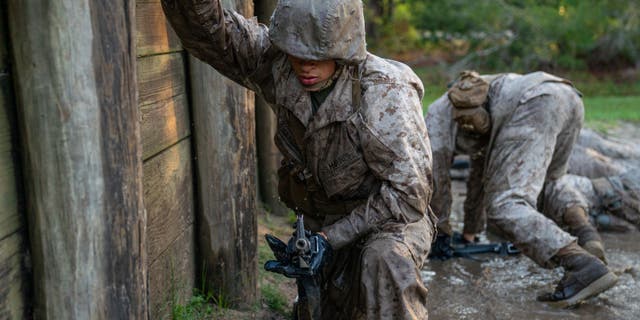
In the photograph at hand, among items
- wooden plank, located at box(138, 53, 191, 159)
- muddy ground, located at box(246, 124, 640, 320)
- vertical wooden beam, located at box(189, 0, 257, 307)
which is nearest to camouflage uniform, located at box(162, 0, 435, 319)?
wooden plank, located at box(138, 53, 191, 159)

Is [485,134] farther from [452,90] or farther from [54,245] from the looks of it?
[54,245]

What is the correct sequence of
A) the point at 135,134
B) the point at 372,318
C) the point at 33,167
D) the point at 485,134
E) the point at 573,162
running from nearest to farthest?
the point at 33,167 < the point at 135,134 < the point at 372,318 < the point at 485,134 < the point at 573,162

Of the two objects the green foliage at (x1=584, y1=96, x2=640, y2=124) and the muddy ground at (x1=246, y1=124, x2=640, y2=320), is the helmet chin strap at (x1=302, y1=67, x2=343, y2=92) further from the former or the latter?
the green foliage at (x1=584, y1=96, x2=640, y2=124)

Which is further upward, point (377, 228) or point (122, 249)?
point (122, 249)

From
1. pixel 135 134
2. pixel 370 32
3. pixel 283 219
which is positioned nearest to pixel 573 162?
pixel 283 219

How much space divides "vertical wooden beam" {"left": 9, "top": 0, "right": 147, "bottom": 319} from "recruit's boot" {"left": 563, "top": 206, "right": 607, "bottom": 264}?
12.2 feet

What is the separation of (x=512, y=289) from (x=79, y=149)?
3.63 m

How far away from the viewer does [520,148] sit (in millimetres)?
5160

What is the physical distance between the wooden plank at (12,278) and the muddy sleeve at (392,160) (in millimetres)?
1320

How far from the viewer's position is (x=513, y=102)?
17.5 ft

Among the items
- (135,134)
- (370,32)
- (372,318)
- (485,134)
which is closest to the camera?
(135,134)

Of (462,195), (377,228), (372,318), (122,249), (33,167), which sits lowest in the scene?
(462,195)

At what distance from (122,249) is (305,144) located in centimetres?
120

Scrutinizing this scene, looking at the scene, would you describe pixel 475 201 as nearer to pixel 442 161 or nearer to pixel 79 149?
pixel 442 161
